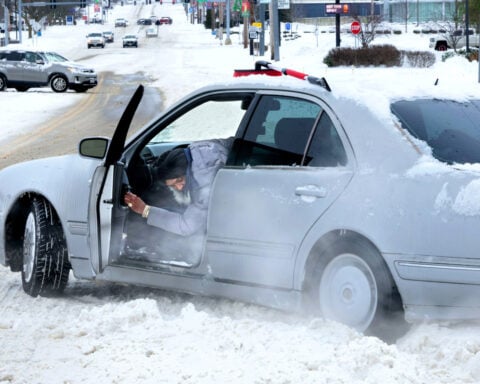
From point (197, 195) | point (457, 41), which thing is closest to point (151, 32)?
point (457, 41)

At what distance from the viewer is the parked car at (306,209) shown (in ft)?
16.6

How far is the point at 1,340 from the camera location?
571 cm

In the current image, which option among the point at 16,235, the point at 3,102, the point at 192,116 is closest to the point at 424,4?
the point at 3,102

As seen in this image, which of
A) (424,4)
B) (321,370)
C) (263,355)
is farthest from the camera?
(424,4)

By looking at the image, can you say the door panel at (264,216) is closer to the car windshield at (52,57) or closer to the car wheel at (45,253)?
the car wheel at (45,253)

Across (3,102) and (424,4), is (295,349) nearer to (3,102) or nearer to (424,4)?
(3,102)

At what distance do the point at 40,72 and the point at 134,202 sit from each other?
3534 cm

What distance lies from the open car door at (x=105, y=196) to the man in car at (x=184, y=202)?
11cm

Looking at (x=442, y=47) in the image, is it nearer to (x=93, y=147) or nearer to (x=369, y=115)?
(x=93, y=147)

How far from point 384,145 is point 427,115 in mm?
504

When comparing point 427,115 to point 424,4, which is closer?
point 427,115

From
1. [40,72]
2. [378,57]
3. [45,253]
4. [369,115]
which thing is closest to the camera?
[369,115]

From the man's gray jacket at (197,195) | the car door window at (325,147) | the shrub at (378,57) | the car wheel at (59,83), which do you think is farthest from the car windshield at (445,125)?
the shrub at (378,57)

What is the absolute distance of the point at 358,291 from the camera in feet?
17.4
